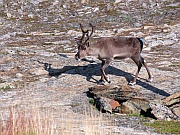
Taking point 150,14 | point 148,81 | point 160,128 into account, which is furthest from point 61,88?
point 150,14

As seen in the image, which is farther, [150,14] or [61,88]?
[150,14]

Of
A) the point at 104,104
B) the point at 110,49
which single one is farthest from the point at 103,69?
the point at 104,104

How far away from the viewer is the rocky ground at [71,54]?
1888cm

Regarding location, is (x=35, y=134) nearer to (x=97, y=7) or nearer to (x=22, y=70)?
(x=22, y=70)

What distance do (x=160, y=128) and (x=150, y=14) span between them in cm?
3705

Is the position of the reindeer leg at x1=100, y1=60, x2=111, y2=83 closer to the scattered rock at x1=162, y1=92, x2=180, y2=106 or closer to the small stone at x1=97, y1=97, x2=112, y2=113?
the small stone at x1=97, y1=97, x2=112, y2=113

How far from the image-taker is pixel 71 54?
30078 millimetres

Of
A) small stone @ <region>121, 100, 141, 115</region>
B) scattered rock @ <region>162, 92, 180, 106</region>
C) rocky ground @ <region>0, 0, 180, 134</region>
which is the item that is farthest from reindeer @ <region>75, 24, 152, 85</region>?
small stone @ <region>121, 100, 141, 115</region>

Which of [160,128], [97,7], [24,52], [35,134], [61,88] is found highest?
[35,134]

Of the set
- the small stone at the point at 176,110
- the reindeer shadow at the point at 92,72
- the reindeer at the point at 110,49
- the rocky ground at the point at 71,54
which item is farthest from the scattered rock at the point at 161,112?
the reindeer at the point at 110,49

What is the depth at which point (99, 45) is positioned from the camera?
21.8m

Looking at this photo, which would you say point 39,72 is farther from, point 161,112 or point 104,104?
point 161,112

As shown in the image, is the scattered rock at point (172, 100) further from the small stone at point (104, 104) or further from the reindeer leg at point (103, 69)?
the reindeer leg at point (103, 69)

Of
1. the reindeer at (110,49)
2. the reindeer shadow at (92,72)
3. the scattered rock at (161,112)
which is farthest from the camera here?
the reindeer at (110,49)
